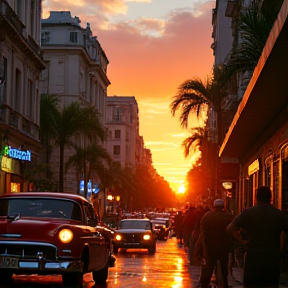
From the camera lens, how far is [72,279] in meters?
13.6

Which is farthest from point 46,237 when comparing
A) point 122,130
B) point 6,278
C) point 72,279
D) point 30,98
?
point 122,130

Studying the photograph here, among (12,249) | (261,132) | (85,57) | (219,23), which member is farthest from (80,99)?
(12,249)

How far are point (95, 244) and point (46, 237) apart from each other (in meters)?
2.02

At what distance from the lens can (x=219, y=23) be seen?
263 ft

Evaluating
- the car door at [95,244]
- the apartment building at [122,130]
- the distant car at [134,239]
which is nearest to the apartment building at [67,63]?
the distant car at [134,239]

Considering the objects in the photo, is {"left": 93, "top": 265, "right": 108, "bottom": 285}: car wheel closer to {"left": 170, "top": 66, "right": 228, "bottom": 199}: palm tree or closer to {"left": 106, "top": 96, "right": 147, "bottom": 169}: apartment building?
{"left": 170, "top": 66, "right": 228, "bottom": 199}: palm tree

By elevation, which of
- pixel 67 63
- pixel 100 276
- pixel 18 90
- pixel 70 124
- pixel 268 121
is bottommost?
pixel 100 276

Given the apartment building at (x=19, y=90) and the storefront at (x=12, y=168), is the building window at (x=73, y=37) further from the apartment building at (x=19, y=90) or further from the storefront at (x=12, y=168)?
the storefront at (x=12, y=168)

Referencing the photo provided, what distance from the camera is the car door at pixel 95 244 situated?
14.7 m

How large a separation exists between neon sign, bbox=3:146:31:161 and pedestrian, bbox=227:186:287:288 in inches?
983

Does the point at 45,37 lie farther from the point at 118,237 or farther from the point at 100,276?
the point at 100,276

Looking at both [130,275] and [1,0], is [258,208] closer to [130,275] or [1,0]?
[130,275]

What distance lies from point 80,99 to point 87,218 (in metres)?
62.4

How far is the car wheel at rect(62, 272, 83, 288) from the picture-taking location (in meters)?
13.6
